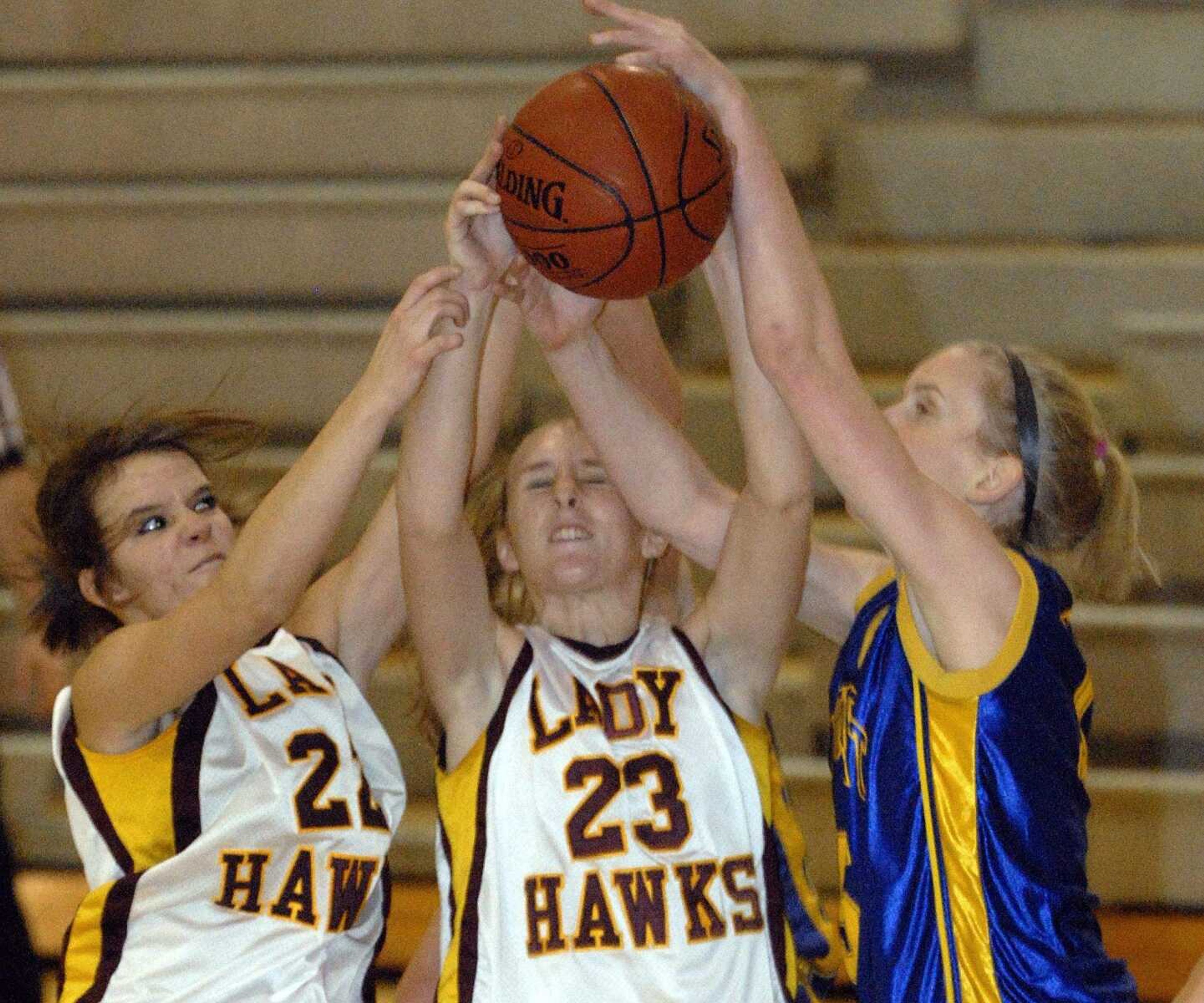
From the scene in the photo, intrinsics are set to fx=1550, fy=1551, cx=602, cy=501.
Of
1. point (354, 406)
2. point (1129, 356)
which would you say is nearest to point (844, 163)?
point (1129, 356)

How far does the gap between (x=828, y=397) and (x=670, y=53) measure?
52 centimetres

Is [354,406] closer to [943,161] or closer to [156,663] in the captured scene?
[156,663]

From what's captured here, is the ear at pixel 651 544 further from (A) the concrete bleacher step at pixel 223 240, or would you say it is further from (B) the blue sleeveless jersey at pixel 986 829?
(A) the concrete bleacher step at pixel 223 240

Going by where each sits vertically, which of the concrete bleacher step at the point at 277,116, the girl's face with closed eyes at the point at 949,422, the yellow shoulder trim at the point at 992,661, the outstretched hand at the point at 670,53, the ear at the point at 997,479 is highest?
the concrete bleacher step at the point at 277,116

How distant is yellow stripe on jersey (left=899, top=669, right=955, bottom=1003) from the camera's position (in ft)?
6.53

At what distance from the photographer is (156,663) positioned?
2170 millimetres

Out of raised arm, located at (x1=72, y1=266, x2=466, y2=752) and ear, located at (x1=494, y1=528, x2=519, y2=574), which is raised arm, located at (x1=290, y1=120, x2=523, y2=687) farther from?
raised arm, located at (x1=72, y1=266, x2=466, y2=752)

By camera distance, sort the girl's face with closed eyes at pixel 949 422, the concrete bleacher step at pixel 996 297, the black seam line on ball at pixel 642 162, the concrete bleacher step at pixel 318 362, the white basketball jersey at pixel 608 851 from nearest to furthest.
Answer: the black seam line on ball at pixel 642 162
the white basketball jersey at pixel 608 851
the girl's face with closed eyes at pixel 949 422
the concrete bleacher step at pixel 318 362
the concrete bleacher step at pixel 996 297

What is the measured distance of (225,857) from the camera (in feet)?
7.27

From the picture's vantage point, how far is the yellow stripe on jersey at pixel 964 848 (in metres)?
1.97

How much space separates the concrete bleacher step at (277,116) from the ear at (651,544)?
2781 millimetres

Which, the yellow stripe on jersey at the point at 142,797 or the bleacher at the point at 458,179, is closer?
the yellow stripe on jersey at the point at 142,797

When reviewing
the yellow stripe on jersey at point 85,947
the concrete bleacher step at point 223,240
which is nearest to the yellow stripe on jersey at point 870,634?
the yellow stripe on jersey at point 85,947

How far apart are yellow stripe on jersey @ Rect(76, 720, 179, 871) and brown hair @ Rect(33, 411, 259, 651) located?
1.01 feet
